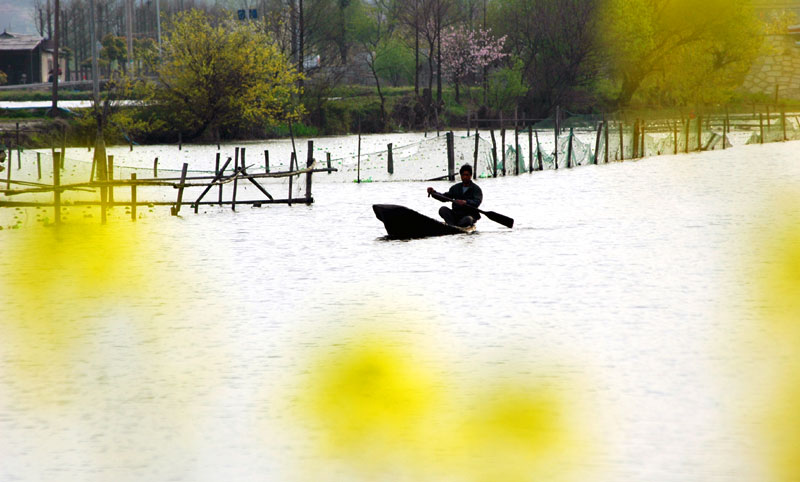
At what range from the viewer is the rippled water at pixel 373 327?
8.20 meters

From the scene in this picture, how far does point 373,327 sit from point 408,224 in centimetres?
834

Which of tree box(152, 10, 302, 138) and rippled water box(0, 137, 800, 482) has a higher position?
tree box(152, 10, 302, 138)

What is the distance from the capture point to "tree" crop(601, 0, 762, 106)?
74.2 metres

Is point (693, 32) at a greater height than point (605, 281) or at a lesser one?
greater

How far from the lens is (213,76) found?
211 ft

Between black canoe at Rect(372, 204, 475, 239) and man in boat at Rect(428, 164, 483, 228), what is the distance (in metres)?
0.22

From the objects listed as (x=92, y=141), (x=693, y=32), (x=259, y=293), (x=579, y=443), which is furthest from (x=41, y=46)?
(x=579, y=443)

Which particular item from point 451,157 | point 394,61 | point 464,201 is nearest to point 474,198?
point 464,201

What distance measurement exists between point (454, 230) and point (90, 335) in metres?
10.1

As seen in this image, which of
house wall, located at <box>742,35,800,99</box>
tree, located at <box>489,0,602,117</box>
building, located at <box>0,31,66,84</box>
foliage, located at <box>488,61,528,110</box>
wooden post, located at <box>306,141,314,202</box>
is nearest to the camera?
wooden post, located at <box>306,141,314,202</box>

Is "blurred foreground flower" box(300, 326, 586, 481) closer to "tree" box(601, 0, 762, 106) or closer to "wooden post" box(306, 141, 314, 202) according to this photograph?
"wooden post" box(306, 141, 314, 202)

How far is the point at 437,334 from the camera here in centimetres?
1284

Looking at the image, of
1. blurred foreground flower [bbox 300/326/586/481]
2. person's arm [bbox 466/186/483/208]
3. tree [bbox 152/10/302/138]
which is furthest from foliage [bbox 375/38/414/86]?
blurred foreground flower [bbox 300/326/586/481]

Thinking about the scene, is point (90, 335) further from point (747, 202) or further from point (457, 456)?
point (747, 202)
